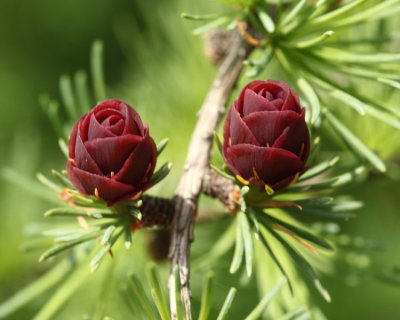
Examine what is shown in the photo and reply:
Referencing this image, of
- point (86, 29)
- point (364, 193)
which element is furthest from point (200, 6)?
point (86, 29)

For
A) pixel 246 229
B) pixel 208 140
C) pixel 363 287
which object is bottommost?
pixel 363 287

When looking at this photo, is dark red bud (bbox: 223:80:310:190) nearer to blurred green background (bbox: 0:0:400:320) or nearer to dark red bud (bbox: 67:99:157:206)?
dark red bud (bbox: 67:99:157:206)

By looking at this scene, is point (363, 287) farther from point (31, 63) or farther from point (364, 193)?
point (31, 63)

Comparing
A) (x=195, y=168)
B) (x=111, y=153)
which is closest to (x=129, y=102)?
(x=195, y=168)

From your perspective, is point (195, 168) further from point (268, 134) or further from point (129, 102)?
point (129, 102)

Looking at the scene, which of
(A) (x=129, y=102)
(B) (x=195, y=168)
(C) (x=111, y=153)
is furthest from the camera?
(A) (x=129, y=102)

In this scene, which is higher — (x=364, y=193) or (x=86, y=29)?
(x=86, y=29)

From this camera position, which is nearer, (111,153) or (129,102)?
(111,153)
